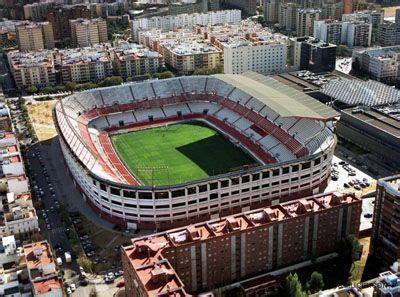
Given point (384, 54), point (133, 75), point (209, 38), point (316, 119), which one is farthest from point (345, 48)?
Result: point (316, 119)

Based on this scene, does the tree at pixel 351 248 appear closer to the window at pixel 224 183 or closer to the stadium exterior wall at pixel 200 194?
the stadium exterior wall at pixel 200 194

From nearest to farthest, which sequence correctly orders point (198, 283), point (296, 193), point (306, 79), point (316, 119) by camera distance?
1. point (198, 283)
2. point (296, 193)
3. point (316, 119)
4. point (306, 79)

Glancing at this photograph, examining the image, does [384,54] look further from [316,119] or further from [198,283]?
[198,283]

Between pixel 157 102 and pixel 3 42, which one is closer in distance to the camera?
pixel 157 102

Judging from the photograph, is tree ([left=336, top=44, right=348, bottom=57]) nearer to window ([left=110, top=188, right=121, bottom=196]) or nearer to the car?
window ([left=110, top=188, right=121, bottom=196])

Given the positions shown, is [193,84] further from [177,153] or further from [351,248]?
[351,248]

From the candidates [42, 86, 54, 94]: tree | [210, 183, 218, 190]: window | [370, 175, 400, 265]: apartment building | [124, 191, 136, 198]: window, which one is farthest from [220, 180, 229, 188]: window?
[42, 86, 54, 94]: tree
